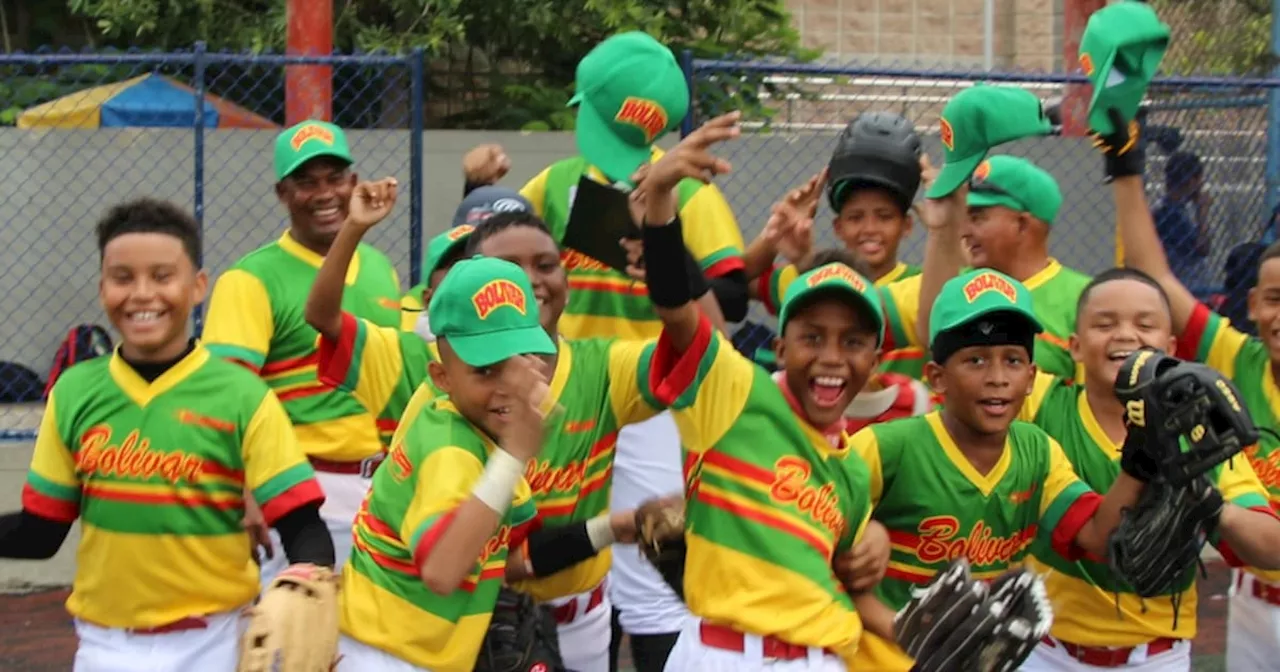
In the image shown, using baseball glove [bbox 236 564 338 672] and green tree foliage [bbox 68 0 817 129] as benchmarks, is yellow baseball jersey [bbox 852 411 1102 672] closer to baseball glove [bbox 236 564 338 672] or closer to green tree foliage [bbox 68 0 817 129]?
baseball glove [bbox 236 564 338 672]

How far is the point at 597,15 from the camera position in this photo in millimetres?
11375

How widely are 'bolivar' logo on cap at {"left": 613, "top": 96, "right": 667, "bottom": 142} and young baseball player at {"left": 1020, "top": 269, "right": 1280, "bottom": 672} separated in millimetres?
1309

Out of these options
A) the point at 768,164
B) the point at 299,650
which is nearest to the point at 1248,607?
the point at 299,650

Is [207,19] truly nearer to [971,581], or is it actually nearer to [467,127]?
[467,127]

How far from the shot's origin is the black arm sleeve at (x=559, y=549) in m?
4.70

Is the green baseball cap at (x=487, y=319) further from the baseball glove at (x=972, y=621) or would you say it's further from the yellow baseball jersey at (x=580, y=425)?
the baseball glove at (x=972, y=621)

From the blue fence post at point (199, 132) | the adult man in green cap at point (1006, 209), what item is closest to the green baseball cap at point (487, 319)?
the adult man in green cap at point (1006, 209)

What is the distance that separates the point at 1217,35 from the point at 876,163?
5.44 meters

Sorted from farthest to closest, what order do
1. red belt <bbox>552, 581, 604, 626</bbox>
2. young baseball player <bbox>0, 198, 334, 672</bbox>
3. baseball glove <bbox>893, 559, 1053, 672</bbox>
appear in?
red belt <bbox>552, 581, 604, 626</bbox>
young baseball player <bbox>0, 198, 334, 672</bbox>
baseball glove <bbox>893, 559, 1053, 672</bbox>

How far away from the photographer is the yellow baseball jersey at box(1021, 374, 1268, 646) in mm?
5020

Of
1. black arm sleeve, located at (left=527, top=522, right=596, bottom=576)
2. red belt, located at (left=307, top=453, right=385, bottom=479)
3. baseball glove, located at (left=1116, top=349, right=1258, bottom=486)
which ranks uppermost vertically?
baseball glove, located at (left=1116, top=349, right=1258, bottom=486)

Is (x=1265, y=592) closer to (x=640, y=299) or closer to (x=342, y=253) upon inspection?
(x=640, y=299)

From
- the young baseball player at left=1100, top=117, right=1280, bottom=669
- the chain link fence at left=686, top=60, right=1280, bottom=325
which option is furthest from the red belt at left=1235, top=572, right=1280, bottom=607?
the chain link fence at left=686, top=60, right=1280, bottom=325

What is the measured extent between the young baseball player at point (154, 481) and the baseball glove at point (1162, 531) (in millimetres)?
1955
